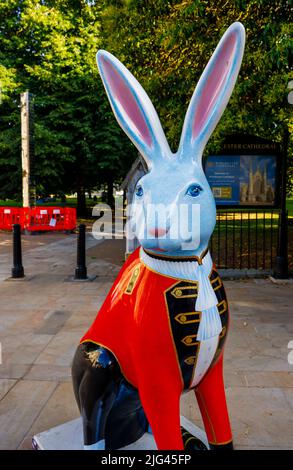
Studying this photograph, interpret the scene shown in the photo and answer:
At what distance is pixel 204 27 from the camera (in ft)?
23.8

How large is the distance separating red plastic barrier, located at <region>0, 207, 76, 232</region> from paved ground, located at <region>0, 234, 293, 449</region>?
25.1ft

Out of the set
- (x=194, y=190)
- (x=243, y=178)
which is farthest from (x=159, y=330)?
(x=243, y=178)

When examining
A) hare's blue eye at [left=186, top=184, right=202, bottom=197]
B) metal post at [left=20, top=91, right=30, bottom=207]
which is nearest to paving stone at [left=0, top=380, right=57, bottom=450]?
hare's blue eye at [left=186, top=184, right=202, bottom=197]

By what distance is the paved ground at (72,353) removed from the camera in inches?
125

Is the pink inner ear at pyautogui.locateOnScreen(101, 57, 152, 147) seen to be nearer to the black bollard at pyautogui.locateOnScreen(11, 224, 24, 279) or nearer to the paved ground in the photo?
the paved ground

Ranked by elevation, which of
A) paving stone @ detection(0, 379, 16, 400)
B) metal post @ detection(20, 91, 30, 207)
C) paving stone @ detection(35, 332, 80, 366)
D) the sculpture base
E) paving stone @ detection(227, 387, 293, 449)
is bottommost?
paving stone @ detection(227, 387, 293, 449)

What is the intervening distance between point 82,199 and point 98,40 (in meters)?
8.47

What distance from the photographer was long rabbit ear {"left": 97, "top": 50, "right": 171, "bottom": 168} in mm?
2045

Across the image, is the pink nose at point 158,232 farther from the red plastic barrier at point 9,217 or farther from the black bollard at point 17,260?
the red plastic barrier at point 9,217

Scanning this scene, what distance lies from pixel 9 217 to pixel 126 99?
16.2 meters

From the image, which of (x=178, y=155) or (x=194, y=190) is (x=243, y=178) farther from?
(x=194, y=190)

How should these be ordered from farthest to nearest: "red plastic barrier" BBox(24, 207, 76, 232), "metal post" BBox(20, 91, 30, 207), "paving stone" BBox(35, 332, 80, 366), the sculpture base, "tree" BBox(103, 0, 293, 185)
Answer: "red plastic barrier" BBox(24, 207, 76, 232), "metal post" BBox(20, 91, 30, 207), "tree" BBox(103, 0, 293, 185), "paving stone" BBox(35, 332, 80, 366), the sculpture base

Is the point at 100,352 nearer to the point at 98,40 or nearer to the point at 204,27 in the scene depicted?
the point at 204,27

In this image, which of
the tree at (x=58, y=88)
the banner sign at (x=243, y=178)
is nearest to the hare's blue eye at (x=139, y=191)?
the banner sign at (x=243, y=178)
